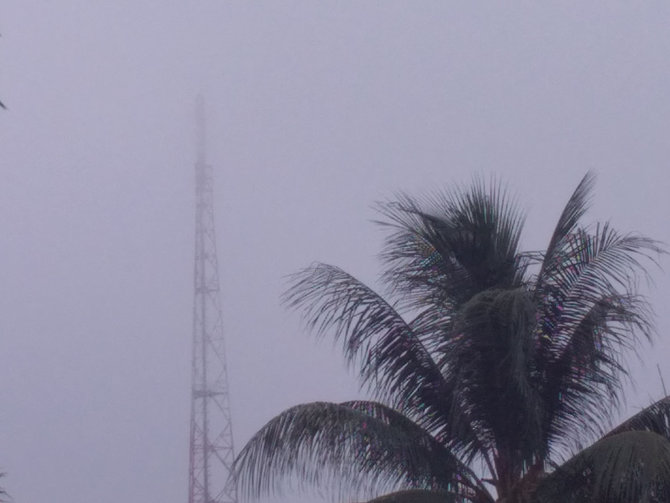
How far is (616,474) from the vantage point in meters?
12.8

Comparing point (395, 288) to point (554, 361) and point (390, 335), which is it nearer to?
point (390, 335)

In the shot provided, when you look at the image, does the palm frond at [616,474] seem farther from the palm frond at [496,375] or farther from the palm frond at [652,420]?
the palm frond at [652,420]

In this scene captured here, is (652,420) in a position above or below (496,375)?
below

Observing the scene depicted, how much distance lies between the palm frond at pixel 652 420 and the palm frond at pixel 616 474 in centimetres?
114

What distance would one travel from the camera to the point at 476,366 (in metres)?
14.8

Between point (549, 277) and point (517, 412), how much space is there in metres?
2.03

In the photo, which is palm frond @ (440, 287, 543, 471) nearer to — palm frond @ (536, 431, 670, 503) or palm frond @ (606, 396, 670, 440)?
palm frond @ (536, 431, 670, 503)

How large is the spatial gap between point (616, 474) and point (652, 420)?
237cm

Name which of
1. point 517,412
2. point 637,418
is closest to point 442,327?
point 517,412

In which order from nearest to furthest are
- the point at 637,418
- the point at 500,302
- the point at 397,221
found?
the point at 500,302, the point at 637,418, the point at 397,221

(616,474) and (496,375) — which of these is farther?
(496,375)

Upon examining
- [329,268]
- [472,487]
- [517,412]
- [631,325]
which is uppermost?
[329,268]

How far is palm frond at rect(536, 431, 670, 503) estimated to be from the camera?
1264cm

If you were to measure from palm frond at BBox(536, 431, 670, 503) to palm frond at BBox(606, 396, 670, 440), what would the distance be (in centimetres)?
114
